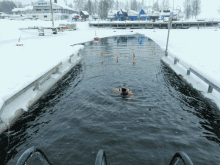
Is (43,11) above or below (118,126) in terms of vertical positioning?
above

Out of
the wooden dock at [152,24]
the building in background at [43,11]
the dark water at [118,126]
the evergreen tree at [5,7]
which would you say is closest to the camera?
the dark water at [118,126]

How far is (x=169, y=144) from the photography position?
5883 mm

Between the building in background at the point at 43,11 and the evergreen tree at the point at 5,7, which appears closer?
the building in background at the point at 43,11

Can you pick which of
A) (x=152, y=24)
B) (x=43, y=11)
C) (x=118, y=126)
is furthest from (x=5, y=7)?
(x=118, y=126)

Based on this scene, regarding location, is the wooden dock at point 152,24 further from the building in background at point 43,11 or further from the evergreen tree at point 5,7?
the evergreen tree at point 5,7

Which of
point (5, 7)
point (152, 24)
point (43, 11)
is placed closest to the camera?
point (152, 24)

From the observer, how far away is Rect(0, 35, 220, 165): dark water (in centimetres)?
549

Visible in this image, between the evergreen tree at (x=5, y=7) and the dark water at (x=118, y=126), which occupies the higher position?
the evergreen tree at (x=5, y=7)

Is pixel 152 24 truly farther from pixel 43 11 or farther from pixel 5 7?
pixel 5 7

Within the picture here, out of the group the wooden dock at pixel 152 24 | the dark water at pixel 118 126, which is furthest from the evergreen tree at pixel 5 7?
the dark water at pixel 118 126

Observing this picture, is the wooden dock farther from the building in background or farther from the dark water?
the dark water

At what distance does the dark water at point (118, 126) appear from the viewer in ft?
18.0

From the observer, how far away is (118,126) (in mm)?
6949

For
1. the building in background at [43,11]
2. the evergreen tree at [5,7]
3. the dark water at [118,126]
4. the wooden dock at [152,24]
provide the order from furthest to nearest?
the evergreen tree at [5,7]
the building in background at [43,11]
the wooden dock at [152,24]
the dark water at [118,126]
